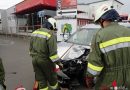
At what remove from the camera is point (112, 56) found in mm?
3703

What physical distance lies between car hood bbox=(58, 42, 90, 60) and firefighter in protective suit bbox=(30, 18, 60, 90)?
1.31m

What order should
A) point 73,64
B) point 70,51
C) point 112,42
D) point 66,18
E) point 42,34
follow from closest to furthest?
1. point 112,42
2. point 42,34
3. point 73,64
4. point 70,51
5. point 66,18

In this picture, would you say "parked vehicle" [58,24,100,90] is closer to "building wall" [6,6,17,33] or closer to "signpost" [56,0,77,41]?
"signpost" [56,0,77,41]

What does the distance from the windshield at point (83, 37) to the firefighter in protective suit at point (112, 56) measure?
504 centimetres

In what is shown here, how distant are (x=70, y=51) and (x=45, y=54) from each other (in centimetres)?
195

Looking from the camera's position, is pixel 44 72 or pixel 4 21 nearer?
pixel 44 72

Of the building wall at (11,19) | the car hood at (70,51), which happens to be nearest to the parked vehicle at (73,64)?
the car hood at (70,51)

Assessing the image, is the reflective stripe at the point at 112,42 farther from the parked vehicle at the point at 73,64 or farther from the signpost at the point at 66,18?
the signpost at the point at 66,18

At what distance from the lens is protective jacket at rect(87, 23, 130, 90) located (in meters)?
3.69

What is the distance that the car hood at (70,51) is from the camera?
7.74 metres

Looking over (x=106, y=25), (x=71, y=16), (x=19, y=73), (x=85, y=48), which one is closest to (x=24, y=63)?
(x=19, y=73)

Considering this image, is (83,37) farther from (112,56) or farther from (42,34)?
(112,56)

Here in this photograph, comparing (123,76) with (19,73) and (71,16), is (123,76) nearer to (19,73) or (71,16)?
(19,73)

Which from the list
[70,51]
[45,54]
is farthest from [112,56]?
[70,51]
